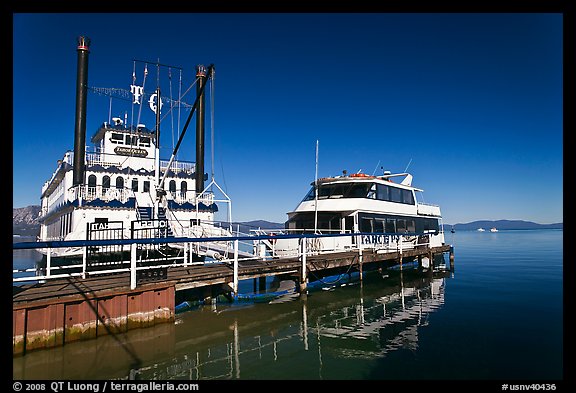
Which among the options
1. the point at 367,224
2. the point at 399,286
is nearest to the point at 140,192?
the point at 367,224

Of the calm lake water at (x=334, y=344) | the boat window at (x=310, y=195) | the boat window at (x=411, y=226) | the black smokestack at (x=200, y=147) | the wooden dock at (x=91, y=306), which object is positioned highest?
the black smokestack at (x=200, y=147)

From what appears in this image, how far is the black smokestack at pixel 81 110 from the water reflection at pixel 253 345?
18.3 m

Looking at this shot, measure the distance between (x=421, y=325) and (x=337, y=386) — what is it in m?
5.47

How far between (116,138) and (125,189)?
883 centimetres

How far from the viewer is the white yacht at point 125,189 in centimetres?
2214

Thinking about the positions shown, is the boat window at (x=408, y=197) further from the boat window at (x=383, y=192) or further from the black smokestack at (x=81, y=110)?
the black smokestack at (x=81, y=110)

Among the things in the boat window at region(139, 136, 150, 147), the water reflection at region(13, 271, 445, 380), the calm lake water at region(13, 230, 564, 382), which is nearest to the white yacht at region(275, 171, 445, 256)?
the calm lake water at region(13, 230, 564, 382)

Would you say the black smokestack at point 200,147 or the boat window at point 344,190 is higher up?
the black smokestack at point 200,147

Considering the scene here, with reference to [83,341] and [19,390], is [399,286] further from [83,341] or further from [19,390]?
[19,390]

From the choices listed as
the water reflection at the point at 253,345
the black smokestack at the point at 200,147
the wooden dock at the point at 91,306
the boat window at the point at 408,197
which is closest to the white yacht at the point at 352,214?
the boat window at the point at 408,197

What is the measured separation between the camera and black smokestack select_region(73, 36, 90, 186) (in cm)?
2526

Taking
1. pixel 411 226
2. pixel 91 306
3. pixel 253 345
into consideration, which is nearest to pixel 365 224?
pixel 411 226

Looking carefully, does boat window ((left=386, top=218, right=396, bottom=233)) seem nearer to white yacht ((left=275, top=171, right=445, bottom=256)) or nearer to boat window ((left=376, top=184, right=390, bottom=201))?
white yacht ((left=275, top=171, right=445, bottom=256))
